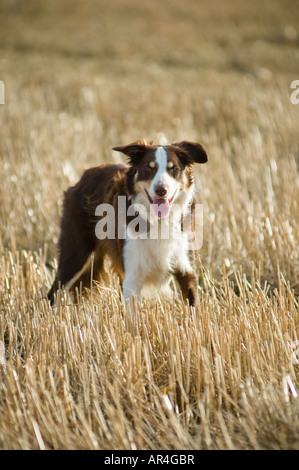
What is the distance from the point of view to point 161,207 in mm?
4078

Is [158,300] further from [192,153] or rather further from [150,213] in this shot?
[192,153]

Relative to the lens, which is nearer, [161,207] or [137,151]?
[161,207]

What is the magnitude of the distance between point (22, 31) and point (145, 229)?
66.5 feet

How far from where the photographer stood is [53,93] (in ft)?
41.1

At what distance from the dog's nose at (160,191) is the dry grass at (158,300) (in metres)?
0.71

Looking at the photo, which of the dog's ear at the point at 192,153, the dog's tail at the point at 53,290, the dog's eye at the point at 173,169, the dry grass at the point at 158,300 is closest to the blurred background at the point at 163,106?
the dry grass at the point at 158,300

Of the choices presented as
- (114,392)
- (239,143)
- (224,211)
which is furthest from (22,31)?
(114,392)

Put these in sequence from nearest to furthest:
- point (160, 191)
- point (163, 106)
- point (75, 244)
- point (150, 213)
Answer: point (160, 191) → point (150, 213) → point (75, 244) → point (163, 106)

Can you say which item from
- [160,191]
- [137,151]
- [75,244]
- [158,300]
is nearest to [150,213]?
[160,191]

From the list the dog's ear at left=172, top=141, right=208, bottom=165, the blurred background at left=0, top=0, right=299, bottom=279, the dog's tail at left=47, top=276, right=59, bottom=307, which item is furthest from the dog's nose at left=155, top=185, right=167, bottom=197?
the blurred background at left=0, top=0, right=299, bottom=279

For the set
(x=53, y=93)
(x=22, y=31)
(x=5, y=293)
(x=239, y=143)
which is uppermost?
(x=22, y=31)

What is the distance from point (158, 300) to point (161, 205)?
64 cm

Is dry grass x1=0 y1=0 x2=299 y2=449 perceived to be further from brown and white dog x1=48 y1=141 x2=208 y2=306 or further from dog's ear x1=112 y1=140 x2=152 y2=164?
dog's ear x1=112 y1=140 x2=152 y2=164
